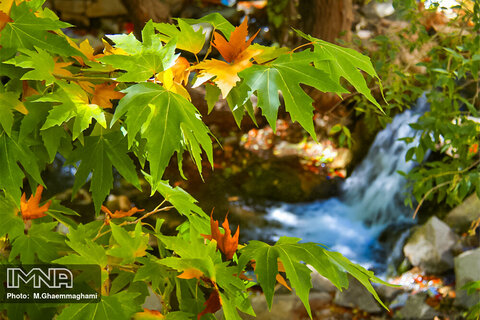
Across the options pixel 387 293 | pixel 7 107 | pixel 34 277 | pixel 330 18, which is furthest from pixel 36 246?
pixel 330 18

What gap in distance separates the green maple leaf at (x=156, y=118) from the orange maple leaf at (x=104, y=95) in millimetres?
162

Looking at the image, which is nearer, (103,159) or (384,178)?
(103,159)

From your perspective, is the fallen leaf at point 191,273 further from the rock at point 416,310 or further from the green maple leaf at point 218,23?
the rock at point 416,310

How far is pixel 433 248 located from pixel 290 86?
12.8ft

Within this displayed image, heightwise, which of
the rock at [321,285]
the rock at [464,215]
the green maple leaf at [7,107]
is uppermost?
the green maple leaf at [7,107]

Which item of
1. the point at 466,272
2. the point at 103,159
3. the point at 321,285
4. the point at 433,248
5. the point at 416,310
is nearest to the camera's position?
the point at 103,159

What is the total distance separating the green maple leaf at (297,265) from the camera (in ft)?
2.56

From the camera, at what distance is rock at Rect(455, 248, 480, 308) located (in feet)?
11.8

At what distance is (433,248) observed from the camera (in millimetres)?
4129

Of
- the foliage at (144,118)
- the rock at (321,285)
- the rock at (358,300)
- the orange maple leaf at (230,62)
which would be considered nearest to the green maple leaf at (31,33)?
the foliage at (144,118)

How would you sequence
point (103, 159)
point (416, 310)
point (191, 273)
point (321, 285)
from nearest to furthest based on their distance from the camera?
point (191, 273)
point (103, 159)
point (416, 310)
point (321, 285)

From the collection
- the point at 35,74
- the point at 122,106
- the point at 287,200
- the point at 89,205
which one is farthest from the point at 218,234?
the point at 287,200

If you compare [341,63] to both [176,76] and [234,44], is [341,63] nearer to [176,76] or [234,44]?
[234,44]

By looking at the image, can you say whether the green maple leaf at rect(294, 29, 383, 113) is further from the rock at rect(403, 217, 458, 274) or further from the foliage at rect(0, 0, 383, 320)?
the rock at rect(403, 217, 458, 274)
